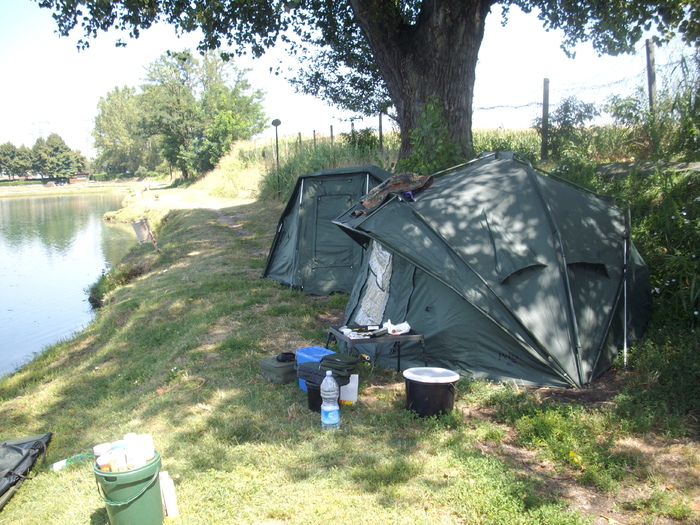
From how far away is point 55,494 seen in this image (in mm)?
4023

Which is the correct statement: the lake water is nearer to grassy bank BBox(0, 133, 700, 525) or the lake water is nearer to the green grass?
the green grass

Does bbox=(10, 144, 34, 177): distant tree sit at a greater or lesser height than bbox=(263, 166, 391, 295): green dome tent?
greater

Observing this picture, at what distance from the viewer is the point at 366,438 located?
419 centimetres

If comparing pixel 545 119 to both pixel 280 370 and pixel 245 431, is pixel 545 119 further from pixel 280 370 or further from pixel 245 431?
pixel 245 431

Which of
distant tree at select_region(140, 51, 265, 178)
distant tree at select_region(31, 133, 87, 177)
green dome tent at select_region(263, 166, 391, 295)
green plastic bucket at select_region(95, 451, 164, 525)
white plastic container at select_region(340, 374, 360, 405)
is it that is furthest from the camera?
distant tree at select_region(31, 133, 87, 177)

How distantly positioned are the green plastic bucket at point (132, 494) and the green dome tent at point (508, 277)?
2.91m

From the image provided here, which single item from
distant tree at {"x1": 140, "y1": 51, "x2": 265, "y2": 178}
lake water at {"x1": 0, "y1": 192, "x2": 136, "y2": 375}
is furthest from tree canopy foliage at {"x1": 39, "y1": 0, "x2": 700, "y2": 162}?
distant tree at {"x1": 140, "y1": 51, "x2": 265, "y2": 178}

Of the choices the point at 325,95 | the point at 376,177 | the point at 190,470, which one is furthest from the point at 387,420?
the point at 325,95

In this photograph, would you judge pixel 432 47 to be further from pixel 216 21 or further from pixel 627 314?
pixel 627 314

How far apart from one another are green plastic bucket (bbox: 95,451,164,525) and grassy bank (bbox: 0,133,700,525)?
263 mm

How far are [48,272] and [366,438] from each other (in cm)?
1670

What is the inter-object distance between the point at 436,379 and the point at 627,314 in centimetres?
258

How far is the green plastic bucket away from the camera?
316cm

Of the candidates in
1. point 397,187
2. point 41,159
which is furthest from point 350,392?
point 41,159
